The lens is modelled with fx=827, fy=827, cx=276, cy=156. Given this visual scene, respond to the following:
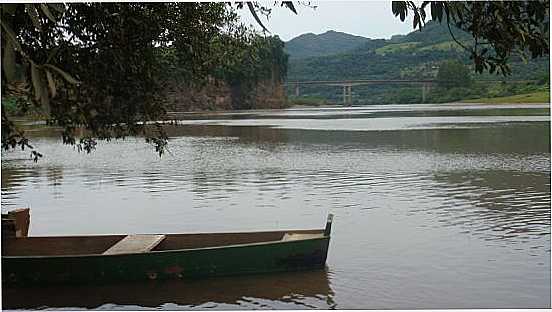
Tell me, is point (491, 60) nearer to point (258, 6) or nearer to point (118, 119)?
point (258, 6)

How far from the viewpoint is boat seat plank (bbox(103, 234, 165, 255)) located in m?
4.88

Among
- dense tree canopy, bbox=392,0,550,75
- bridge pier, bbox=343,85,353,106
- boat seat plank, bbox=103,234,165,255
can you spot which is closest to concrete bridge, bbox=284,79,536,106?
bridge pier, bbox=343,85,353,106

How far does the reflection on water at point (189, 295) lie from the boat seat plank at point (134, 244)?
22 centimetres

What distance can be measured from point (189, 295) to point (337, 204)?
3637mm

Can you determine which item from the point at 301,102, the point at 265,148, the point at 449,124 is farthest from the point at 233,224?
the point at 449,124

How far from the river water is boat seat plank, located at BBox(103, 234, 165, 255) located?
231mm

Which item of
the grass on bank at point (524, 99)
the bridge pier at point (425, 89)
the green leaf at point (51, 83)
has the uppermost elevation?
the green leaf at point (51, 83)

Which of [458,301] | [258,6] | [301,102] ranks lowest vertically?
[458,301]

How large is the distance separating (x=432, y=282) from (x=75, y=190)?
5747 millimetres

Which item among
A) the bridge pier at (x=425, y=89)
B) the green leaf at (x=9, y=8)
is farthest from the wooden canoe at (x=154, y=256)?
the bridge pier at (x=425, y=89)

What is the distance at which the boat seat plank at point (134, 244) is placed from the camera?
488 centimetres

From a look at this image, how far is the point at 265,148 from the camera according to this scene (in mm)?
14188

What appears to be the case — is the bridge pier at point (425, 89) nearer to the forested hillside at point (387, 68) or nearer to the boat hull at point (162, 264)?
the forested hillside at point (387, 68)

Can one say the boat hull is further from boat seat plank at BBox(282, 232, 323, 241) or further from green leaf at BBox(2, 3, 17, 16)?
green leaf at BBox(2, 3, 17, 16)
